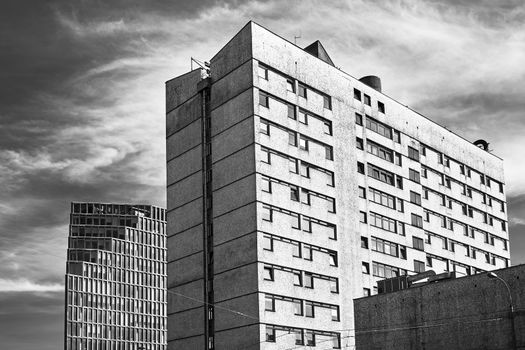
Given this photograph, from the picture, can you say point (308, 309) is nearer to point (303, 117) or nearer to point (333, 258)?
point (333, 258)

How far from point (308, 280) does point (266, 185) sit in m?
10.0

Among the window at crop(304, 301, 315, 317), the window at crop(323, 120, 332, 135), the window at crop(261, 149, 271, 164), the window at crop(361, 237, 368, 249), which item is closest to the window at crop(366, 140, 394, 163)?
the window at crop(323, 120, 332, 135)

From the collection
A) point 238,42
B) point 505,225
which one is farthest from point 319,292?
point 505,225

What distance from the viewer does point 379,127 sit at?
87375 mm

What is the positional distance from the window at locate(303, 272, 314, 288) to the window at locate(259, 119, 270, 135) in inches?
548

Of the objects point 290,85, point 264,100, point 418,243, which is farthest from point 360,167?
point 264,100

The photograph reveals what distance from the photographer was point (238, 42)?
75438 millimetres

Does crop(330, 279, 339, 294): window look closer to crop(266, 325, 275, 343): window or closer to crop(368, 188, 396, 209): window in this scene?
crop(266, 325, 275, 343): window

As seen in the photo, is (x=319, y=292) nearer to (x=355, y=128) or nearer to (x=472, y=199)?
(x=355, y=128)

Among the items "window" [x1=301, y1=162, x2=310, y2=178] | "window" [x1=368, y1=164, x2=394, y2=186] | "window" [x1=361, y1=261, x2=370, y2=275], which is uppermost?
"window" [x1=368, y1=164, x2=394, y2=186]

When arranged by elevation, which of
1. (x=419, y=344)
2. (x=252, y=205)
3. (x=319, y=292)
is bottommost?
(x=419, y=344)

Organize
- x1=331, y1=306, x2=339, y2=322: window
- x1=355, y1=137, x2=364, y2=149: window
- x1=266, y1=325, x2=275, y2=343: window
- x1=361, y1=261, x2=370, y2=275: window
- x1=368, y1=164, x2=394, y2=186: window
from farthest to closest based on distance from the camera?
1. x1=368, y1=164, x2=394, y2=186: window
2. x1=355, y1=137, x2=364, y2=149: window
3. x1=361, y1=261, x2=370, y2=275: window
4. x1=331, y1=306, x2=339, y2=322: window
5. x1=266, y1=325, x2=275, y2=343: window

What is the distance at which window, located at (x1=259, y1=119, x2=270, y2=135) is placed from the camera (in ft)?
238

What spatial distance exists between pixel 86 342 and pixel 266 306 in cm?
13841
